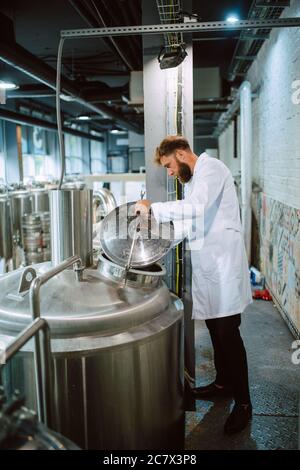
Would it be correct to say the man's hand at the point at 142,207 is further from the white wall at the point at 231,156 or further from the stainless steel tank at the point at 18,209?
the white wall at the point at 231,156

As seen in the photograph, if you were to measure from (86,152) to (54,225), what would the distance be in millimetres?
Answer: 13636

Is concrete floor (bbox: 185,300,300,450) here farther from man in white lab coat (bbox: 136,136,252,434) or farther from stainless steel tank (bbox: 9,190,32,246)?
stainless steel tank (bbox: 9,190,32,246)

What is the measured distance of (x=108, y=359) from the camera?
58.4 inches

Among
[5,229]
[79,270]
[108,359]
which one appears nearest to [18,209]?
[5,229]

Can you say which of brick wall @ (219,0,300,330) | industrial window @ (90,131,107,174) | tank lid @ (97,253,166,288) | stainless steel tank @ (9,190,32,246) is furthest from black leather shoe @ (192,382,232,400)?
industrial window @ (90,131,107,174)

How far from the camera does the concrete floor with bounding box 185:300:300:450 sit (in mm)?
2115

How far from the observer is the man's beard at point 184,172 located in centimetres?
214

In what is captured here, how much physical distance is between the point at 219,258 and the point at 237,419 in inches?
32.8

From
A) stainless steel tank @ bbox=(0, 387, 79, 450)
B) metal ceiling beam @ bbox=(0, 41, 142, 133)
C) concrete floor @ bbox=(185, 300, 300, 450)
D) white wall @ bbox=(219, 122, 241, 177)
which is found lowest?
concrete floor @ bbox=(185, 300, 300, 450)

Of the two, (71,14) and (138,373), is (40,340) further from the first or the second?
(71,14)

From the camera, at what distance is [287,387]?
2.65 m

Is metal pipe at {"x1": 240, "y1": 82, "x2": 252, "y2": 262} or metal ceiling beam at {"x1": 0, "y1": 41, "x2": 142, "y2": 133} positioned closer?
metal ceiling beam at {"x1": 0, "y1": 41, "x2": 142, "y2": 133}

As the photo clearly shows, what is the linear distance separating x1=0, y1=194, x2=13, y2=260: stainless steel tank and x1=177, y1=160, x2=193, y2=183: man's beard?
3481mm

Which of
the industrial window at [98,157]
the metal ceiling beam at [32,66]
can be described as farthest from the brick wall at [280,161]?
the industrial window at [98,157]
